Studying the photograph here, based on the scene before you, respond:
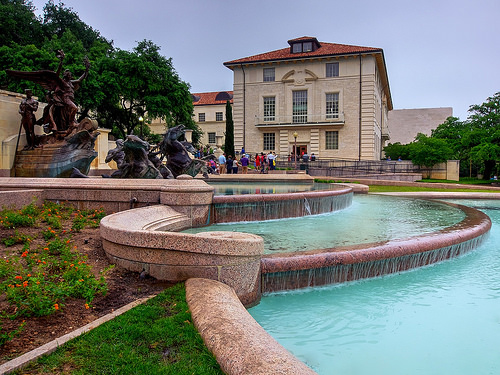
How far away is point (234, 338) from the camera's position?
117 inches

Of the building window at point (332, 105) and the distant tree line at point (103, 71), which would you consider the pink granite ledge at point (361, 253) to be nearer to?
the distant tree line at point (103, 71)

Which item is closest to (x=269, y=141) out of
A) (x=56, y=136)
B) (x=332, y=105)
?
(x=332, y=105)

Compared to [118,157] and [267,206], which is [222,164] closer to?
[118,157]

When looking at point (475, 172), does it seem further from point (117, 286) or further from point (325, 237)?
point (117, 286)

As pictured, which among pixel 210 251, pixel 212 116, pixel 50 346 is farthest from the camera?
pixel 212 116

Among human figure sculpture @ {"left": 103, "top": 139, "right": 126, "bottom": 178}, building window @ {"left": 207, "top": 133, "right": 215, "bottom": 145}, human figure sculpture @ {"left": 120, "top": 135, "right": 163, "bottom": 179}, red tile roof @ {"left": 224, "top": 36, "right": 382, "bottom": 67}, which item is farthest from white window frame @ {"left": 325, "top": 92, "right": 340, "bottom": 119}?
human figure sculpture @ {"left": 120, "top": 135, "right": 163, "bottom": 179}

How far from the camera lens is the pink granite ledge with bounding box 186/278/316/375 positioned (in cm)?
259

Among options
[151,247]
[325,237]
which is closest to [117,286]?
[151,247]

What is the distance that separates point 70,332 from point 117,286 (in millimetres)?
1113

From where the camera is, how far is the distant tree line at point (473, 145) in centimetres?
3764

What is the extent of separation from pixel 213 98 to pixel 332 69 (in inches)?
1174

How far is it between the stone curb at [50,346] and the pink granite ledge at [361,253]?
2.09 meters

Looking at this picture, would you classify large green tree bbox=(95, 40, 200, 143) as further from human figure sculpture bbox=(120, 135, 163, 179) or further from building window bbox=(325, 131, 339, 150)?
human figure sculpture bbox=(120, 135, 163, 179)

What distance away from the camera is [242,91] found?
153ft
